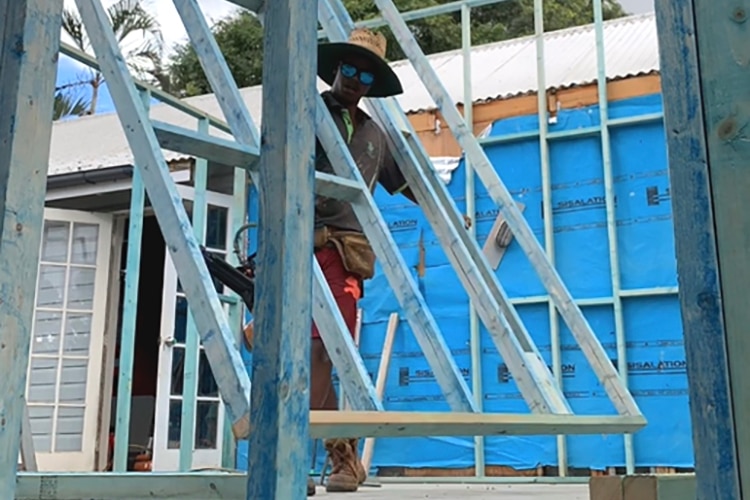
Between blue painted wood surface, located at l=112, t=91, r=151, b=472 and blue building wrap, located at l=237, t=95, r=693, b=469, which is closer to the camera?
blue painted wood surface, located at l=112, t=91, r=151, b=472

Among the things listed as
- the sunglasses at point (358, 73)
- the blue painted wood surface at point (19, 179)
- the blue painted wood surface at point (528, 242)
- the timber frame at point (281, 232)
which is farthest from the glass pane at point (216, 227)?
the blue painted wood surface at point (19, 179)

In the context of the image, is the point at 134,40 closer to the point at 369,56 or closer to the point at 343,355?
the point at 369,56

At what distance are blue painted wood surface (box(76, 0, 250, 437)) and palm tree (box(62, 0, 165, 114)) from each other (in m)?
12.5

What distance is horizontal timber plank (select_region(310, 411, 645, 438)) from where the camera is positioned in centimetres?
158

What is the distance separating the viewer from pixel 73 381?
7434 mm

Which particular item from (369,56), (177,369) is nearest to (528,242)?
(369,56)

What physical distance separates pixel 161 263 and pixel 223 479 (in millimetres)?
8031

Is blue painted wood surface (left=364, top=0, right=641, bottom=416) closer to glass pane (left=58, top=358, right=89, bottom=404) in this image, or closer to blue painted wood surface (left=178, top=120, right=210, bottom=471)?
blue painted wood surface (left=178, top=120, right=210, bottom=471)

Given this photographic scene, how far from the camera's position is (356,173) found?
2535 mm

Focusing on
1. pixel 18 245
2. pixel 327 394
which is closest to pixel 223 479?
pixel 18 245

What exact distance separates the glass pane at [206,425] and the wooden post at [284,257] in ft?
18.9

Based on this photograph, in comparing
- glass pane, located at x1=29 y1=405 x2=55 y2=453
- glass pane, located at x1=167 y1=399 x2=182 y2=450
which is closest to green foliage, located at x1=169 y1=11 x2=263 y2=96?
glass pane, located at x1=29 y1=405 x2=55 y2=453

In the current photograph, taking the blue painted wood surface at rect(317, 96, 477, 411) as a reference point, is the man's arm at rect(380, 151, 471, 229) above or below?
above

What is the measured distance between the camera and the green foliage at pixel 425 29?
15.9m
